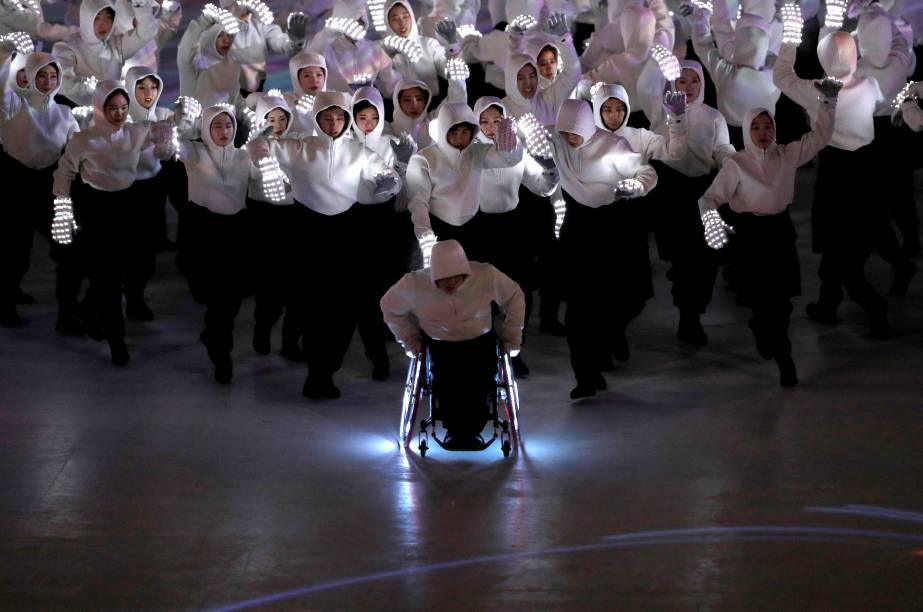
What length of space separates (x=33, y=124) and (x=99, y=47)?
1.53 metres

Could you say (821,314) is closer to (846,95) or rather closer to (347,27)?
(846,95)

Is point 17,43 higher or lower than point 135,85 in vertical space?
higher

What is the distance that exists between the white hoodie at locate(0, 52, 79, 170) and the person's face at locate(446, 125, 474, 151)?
2584mm

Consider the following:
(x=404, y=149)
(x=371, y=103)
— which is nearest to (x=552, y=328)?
(x=404, y=149)

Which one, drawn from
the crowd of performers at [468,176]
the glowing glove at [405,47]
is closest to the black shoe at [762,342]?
the crowd of performers at [468,176]

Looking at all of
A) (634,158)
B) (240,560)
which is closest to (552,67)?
(634,158)

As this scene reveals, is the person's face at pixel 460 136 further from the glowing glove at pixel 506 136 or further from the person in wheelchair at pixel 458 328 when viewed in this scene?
the person in wheelchair at pixel 458 328

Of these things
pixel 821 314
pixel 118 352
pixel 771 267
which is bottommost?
pixel 118 352

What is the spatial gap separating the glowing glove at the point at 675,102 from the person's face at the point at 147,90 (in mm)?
2986

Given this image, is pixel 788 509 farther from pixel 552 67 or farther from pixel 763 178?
pixel 552 67

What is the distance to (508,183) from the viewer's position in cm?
925

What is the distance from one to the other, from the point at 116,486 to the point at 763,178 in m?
3.62

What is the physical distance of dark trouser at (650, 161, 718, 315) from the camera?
394 inches

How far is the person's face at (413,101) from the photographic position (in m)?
9.77
